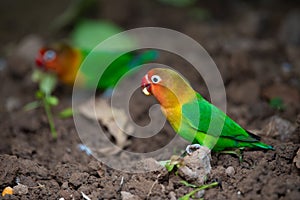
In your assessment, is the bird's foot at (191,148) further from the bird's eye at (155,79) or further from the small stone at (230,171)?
the bird's eye at (155,79)

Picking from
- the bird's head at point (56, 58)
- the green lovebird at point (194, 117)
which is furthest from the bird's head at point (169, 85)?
the bird's head at point (56, 58)

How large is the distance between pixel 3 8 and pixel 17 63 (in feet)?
4.84

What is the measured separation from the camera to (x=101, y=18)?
5.94m

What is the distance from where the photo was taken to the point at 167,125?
160 inches

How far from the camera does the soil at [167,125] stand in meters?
2.92

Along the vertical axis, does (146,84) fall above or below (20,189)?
above

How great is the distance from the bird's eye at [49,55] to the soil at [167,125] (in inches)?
16.3

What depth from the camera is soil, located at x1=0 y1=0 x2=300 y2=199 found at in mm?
2918

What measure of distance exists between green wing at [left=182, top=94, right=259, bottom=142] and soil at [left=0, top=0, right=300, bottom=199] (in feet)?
0.61

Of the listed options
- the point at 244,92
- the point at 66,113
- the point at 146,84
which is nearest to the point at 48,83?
the point at 66,113

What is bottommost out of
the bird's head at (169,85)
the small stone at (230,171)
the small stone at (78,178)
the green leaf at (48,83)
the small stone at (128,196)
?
the small stone at (128,196)

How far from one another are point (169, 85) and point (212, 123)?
1.41 feet

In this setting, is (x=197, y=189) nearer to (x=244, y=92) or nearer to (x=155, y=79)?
(x=155, y=79)

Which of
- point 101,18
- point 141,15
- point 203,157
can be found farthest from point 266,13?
point 203,157
